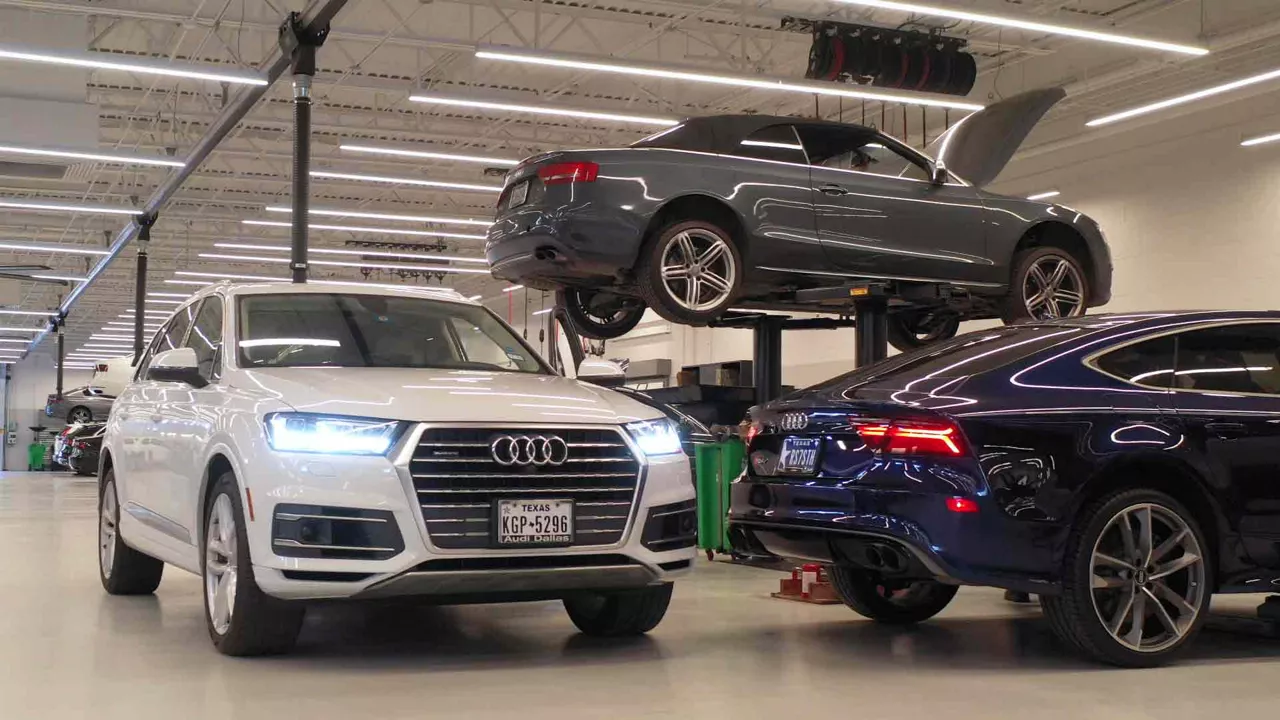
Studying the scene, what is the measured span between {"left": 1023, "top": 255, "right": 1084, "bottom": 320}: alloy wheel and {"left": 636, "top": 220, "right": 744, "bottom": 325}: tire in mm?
2257

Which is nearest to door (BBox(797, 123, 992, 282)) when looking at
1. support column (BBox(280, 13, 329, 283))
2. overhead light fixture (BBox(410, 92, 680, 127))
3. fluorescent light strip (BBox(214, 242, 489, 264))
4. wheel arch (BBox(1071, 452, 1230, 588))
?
wheel arch (BBox(1071, 452, 1230, 588))

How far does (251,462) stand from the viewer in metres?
4.30

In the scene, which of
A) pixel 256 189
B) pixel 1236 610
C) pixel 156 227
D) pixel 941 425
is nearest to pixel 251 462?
pixel 941 425

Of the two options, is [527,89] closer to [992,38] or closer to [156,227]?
[992,38]

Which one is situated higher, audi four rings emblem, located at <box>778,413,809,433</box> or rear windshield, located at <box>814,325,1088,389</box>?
rear windshield, located at <box>814,325,1088,389</box>

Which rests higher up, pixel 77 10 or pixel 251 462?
pixel 77 10

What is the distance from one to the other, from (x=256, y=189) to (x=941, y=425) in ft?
78.6

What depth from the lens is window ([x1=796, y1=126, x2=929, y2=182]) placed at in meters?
7.83

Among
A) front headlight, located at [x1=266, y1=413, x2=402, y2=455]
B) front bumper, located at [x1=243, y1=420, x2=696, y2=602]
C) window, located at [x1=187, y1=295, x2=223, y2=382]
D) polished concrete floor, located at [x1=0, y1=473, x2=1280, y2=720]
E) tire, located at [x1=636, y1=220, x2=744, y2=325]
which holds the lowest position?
→ polished concrete floor, located at [x1=0, y1=473, x2=1280, y2=720]

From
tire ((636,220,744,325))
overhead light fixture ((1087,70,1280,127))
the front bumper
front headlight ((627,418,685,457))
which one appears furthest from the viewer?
overhead light fixture ((1087,70,1280,127))

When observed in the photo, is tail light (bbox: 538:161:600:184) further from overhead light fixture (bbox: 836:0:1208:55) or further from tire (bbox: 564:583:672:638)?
overhead light fixture (bbox: 836:0:1208:55)

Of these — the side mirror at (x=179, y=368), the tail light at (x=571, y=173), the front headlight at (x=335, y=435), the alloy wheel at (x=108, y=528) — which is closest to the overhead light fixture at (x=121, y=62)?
the alloy wheel at (x=108, y=528)

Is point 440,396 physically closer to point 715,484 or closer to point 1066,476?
point 1066,476

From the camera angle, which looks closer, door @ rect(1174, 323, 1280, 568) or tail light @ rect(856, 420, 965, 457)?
tail light @ rect(856, 420, 965, 457)
